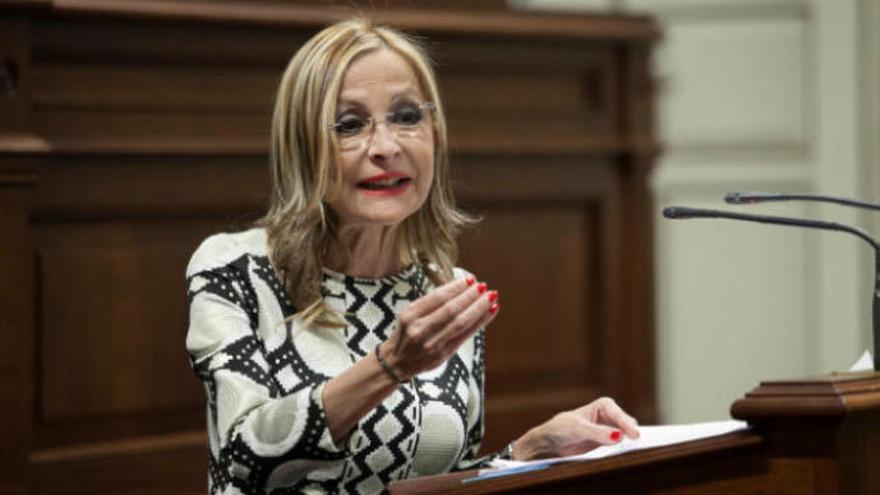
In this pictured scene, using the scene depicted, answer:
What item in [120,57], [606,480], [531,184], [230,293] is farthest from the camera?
[531,184]

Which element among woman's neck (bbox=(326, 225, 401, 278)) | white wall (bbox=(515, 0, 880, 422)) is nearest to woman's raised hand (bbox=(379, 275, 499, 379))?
woman's neck (bbox=(326, 225, 401, 278))

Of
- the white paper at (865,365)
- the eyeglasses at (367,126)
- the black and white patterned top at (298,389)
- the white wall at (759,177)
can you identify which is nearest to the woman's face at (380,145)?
the eyeglasses at (367,126)

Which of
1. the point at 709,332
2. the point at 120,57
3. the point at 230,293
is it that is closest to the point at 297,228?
the point at 230,293

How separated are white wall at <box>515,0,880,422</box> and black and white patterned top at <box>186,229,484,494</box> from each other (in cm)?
237

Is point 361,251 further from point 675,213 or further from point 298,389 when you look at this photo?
point 675,213

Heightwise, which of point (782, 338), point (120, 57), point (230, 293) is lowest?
point (782, 338)

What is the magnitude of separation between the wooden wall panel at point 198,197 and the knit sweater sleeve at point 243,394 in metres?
1.15

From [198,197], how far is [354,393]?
1682 mm

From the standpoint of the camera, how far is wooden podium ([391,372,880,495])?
145 centimetres

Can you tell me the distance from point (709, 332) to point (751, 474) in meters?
2.98

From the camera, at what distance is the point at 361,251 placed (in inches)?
82.5

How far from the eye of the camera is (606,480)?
4.70ft

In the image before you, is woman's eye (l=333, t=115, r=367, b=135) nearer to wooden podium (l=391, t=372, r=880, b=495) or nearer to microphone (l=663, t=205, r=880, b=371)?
microphone (l=663, t=205, r=880, b=371)

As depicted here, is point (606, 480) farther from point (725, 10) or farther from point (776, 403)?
point (725, 10)
